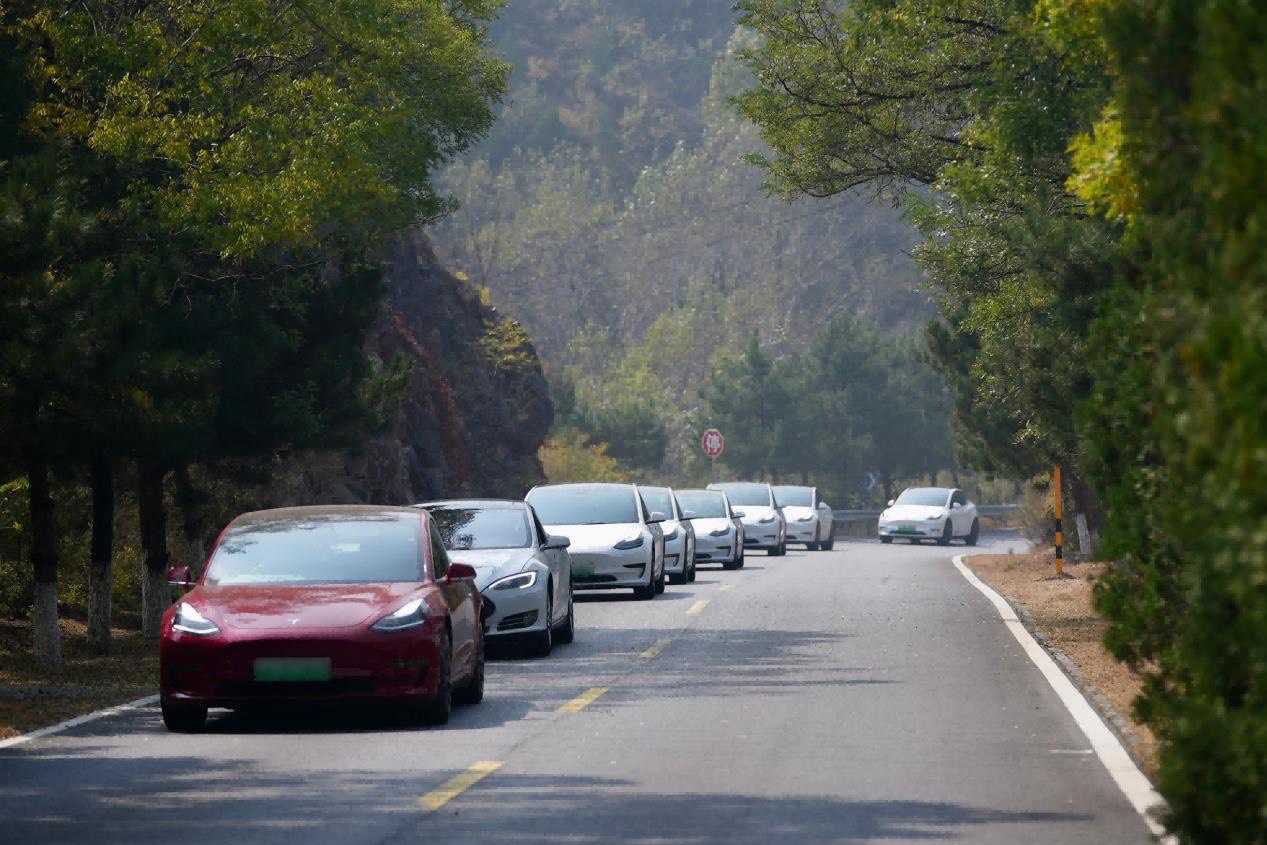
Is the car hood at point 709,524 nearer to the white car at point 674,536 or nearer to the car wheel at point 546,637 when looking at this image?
the white car at point 674,536

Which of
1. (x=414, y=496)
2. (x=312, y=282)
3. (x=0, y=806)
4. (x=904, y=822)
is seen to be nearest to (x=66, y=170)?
(x=312, y=282)

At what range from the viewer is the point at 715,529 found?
122 ft

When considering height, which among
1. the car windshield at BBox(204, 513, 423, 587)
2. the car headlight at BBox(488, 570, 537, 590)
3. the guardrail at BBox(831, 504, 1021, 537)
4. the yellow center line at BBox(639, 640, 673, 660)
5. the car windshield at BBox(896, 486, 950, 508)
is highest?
the car windshield at BBox(204, 513, 423, 587)

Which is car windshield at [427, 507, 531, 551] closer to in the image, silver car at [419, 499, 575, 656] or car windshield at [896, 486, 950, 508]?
silver car at [419, 499, 575, 656]

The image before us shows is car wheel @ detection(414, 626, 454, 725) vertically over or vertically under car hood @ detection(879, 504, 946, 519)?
over

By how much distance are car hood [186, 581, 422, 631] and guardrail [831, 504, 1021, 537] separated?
56795 mm

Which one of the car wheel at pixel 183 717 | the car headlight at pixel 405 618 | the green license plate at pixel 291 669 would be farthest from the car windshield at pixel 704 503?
the green license plate at pixel 291 669

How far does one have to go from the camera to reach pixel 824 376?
85.5m

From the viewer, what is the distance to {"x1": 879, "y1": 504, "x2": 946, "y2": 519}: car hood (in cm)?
5381

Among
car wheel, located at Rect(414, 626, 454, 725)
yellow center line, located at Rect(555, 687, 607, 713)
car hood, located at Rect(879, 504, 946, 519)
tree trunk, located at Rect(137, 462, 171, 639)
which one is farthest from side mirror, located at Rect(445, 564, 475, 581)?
car hood, located at Rect(879, 504, 946, 519)

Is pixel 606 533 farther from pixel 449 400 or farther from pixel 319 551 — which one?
pixel 449 400

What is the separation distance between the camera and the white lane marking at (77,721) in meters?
12.9

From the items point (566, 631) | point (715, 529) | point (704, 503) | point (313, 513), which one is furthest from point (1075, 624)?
point (704, 503)

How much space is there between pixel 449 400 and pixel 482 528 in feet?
98.2
